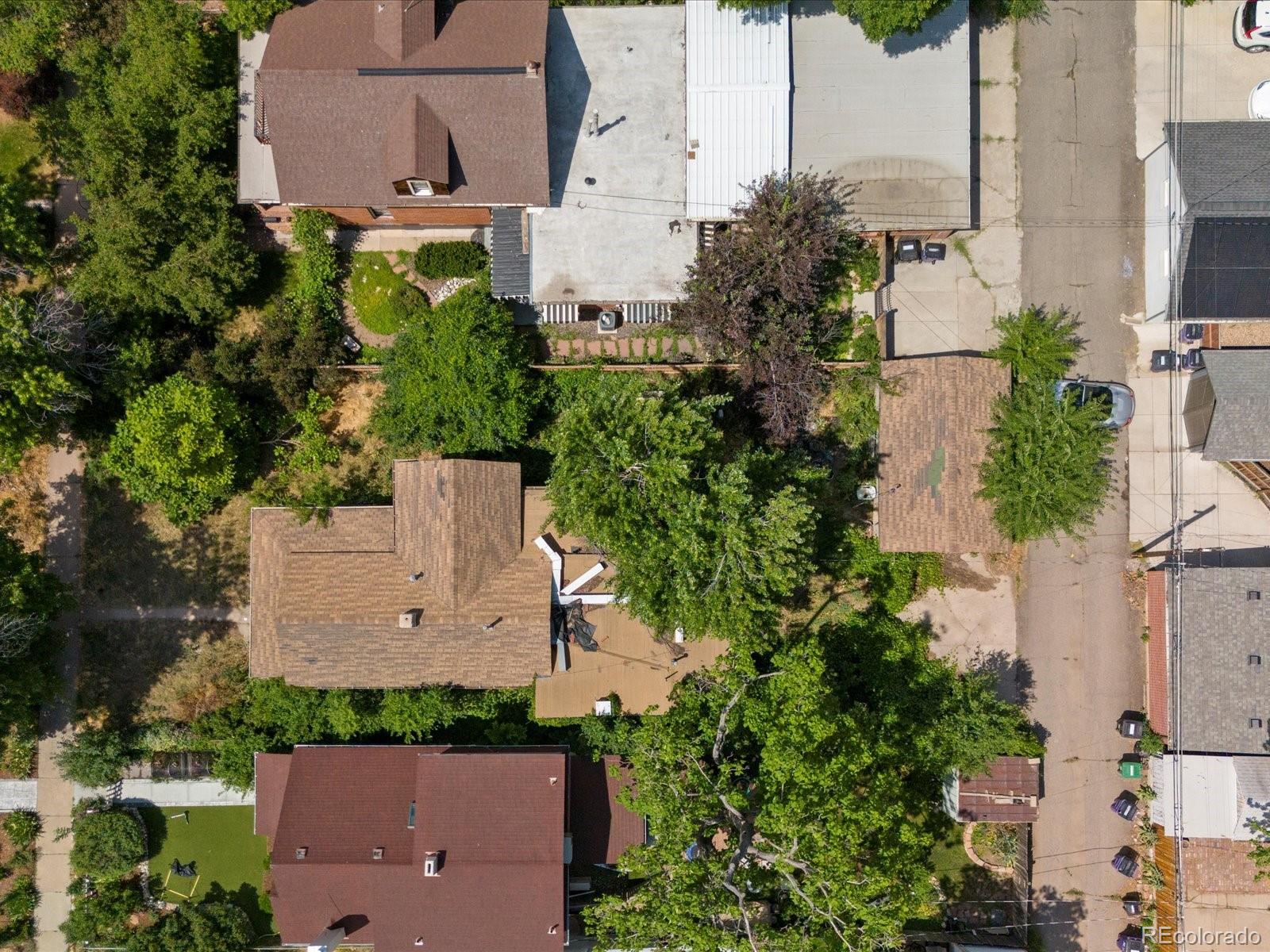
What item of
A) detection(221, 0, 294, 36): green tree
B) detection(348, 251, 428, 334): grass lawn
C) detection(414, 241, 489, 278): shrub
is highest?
detection(221, 0, 294, 36): green tree

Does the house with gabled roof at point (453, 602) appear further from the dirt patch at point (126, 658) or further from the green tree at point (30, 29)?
the green tree at point (30, 29)

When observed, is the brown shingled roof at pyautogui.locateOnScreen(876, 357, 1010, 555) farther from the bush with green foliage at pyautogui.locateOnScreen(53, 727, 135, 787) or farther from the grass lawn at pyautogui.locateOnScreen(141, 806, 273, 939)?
the bush with green foliage at pyautogui.locateOnScreen(53, 727, 135, 787)

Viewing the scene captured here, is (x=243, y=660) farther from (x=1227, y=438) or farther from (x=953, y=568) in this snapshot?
(x=1227, y=438)

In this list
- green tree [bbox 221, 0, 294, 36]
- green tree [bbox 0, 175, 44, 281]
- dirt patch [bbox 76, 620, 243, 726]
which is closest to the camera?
green tree [bbox 221, 0, 294, 36]

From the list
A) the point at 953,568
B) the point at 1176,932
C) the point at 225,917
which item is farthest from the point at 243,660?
the point at 1176,932

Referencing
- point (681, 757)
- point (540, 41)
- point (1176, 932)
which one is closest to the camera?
point (681, 757)

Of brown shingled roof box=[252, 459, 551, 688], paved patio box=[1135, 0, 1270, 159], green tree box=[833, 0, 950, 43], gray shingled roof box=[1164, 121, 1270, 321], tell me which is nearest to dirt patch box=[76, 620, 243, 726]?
brown shingled roof box=[252, 459, 551, 688]
